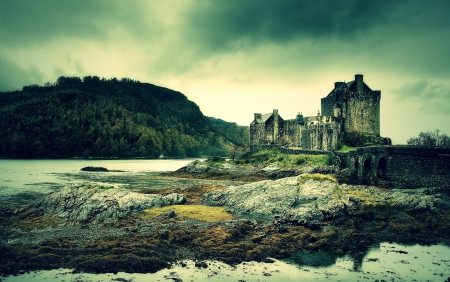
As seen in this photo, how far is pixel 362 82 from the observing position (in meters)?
54.9

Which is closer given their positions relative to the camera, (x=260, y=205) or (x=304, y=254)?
(x=304, y=254)

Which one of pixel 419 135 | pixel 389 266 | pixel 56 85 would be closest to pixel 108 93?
pixel 56 85

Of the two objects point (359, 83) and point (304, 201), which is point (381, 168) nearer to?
point (359, 83)

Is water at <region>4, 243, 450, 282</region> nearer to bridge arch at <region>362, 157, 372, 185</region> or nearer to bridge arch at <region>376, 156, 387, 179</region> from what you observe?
bridge arch at <region>376, 156, 387, 179</region>

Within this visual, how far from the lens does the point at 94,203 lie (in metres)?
23.2

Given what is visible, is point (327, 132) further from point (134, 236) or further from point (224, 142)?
point (224, 142)

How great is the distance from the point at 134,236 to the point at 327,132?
126 ft

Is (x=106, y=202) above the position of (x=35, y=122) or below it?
below

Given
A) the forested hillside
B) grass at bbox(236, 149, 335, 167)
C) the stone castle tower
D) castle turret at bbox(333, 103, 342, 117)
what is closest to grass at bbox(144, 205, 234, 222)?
grass at bbox(236, 149, 335, 167)

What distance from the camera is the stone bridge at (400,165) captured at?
105 feet

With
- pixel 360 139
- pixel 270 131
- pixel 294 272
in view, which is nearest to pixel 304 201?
pixel 294 272

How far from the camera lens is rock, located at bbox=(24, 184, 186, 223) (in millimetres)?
22328

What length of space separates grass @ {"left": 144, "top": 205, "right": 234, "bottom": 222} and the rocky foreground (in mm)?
65

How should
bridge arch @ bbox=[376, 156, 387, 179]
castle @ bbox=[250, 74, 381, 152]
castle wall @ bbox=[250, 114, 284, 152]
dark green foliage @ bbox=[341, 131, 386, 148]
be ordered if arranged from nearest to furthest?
bridge arch @ bbox=[376, 156, 387, 179] < castle @ bbox=[250, 74, 381, 152] < dark green foliage @ bbox=[341, 131, 386, 148] < castle wall @ bbox=[250, 114, 284, 152]
